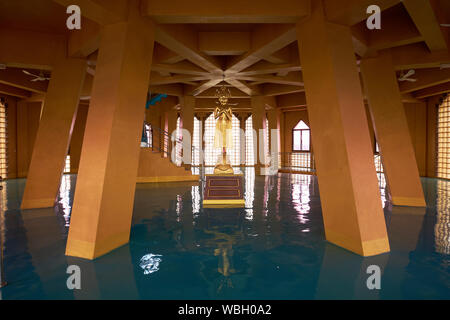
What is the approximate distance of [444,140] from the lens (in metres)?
14.7

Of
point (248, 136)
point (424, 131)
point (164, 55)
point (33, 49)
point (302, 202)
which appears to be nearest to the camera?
point (33, 49)

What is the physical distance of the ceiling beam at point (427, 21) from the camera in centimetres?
512

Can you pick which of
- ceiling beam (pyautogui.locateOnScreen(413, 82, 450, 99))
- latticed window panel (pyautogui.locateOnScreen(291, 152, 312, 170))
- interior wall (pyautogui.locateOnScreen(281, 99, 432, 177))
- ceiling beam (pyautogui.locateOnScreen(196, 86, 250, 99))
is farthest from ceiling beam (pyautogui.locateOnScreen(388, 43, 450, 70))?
latticed window panel (pyautogui.locateOnScreen(291, 152, 312, 170))

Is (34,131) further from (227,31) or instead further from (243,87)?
(227,31)

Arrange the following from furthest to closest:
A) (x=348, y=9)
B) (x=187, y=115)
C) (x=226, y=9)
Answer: (x=187, y=115), (x=226, y=9), (x=348, y=9)

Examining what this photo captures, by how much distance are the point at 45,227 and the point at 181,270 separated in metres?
3.67

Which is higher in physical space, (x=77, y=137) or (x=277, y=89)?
(x=277, y=89)

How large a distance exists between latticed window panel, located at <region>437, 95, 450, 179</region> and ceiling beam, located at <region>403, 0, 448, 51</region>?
9.00 m

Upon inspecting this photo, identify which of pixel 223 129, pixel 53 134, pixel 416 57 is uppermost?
pixel 416 57

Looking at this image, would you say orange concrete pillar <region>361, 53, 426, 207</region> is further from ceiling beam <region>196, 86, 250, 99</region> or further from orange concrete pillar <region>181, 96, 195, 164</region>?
orange concrete pillar <region>181, 96, 195, 164</region>

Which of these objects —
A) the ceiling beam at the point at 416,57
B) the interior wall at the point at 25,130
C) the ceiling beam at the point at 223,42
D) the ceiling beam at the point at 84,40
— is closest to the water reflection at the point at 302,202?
the ceiling beam at the point at 223,42

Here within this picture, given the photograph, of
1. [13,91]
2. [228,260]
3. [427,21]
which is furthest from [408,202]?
[13,91]

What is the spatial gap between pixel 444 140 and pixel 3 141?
896 inches
